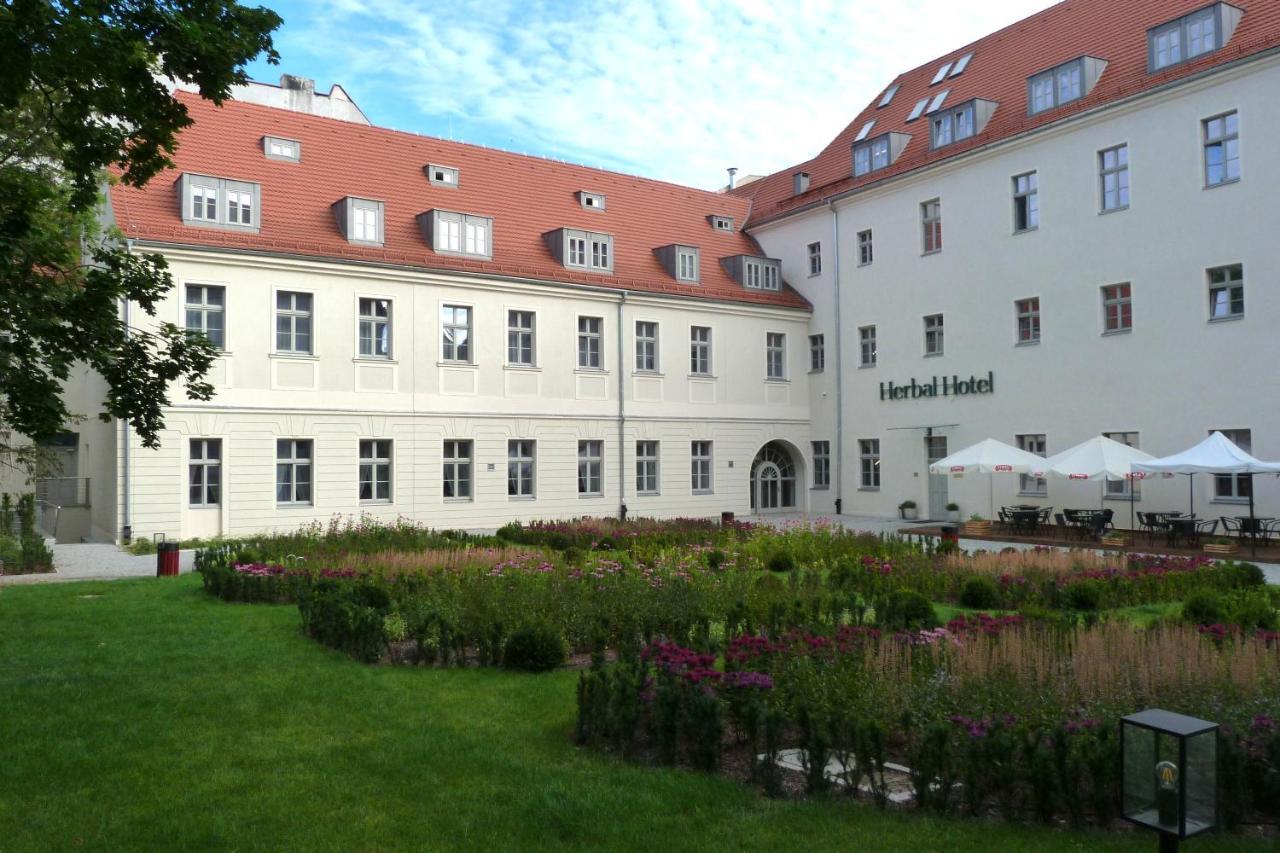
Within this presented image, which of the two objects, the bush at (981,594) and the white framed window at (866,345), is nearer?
the bush at (981,594)

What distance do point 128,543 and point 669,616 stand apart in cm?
1703

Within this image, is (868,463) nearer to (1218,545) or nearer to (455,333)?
(1218,545)

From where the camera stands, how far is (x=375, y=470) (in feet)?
88.3

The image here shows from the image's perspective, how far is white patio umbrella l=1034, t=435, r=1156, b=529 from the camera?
22281 millimetres

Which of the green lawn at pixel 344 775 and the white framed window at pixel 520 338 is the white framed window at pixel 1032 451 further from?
the green lawn at pixel 344 775

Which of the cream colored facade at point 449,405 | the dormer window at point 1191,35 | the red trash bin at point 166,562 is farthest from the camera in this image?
the cream colored facade at point 449,405

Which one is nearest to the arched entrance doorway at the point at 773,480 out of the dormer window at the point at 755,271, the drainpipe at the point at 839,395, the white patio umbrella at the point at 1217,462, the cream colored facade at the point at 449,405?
the cream colored facade at the point at 449,405

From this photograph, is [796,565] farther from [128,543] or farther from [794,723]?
[128,543]

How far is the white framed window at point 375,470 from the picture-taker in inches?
1056

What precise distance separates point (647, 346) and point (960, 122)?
428 inches

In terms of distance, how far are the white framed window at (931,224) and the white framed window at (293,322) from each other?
17.0 m

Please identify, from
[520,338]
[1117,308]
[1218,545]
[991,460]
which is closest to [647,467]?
[520,338]

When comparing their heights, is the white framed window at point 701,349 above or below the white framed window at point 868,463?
above

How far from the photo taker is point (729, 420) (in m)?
33.1
